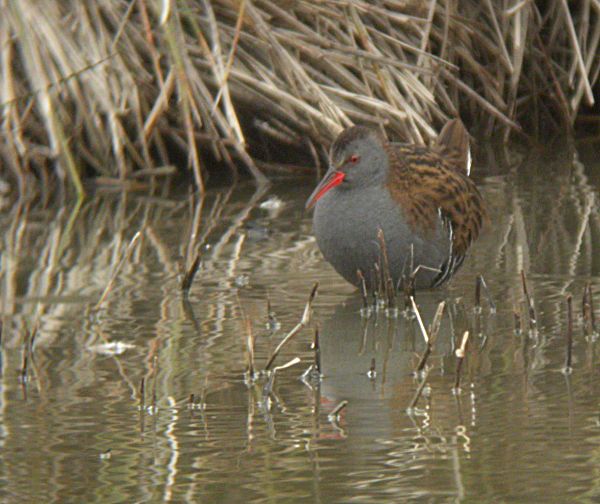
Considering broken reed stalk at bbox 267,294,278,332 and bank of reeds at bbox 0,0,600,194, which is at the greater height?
bank of reeds at bbox 0,0,600,194

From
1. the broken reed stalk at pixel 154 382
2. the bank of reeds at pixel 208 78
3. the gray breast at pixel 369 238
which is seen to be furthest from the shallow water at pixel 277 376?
the bank of reeds at pixel 208 78

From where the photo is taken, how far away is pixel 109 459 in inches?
140

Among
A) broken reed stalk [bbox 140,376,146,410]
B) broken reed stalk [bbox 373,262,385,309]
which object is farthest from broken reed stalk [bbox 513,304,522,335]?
broken reed stalk [bbox 140,376,146,410]

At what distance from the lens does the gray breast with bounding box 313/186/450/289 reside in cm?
530

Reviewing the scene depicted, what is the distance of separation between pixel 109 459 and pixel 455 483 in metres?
0.85

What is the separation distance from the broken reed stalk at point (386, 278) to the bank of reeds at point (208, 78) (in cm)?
216

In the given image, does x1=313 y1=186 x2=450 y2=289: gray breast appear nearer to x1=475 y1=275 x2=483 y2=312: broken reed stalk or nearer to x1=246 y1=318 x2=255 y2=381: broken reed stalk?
x1=475 y1=275 x2=483 y2=312: broken reed stalk

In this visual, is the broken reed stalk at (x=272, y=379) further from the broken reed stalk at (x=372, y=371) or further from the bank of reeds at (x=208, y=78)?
the bank of reeds at (x=208, y=78)

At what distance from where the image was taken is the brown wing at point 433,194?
544cm

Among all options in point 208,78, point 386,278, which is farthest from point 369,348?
point 208,78

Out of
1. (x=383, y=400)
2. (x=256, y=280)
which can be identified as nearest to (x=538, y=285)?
(x=256, y=280)

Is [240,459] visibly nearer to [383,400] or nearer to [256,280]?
[383,400]

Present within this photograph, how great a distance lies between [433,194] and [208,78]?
248 centimetres

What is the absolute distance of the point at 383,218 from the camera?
17.5ft
